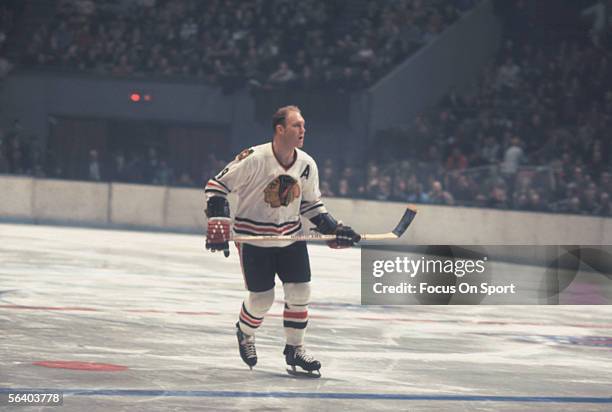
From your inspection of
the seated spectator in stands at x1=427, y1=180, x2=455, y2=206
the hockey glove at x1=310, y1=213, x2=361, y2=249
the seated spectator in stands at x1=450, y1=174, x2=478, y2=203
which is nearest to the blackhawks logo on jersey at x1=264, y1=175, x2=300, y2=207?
the hockey glove at x1=310, y1=213, x2=361, y2=249

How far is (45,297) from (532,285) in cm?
767

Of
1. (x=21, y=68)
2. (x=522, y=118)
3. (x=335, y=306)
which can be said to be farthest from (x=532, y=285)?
(x=21, y=68)

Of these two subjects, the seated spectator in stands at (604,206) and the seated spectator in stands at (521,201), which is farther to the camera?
the seated spectator in stands at (521,201)

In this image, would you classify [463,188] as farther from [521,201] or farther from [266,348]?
[266,348]

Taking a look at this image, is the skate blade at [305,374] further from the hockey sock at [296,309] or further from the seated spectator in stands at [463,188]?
the seated spectator in stands at [463,188]

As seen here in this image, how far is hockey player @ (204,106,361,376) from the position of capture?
29.0 feet

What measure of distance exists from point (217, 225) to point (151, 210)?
18.1m

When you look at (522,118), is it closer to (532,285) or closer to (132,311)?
(532,285)

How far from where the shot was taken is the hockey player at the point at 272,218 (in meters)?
8.83

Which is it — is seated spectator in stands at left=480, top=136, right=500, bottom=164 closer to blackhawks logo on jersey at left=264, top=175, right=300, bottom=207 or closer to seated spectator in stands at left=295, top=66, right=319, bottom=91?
seated spectator in stands at left=295, top=66, right=319, bottom=91

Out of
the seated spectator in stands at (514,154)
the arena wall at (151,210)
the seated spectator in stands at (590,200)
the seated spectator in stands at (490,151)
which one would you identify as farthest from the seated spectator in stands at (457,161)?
the seated spectator in stands at (590,200)

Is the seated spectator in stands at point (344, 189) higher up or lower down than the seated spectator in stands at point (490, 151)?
lower down

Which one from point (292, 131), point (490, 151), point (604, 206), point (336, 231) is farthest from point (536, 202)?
point (292, 131)

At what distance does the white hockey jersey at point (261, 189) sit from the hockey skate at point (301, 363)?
0.77 metres
